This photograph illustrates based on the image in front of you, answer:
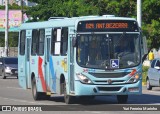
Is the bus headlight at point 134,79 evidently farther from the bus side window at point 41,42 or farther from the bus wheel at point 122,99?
the bus side window at point 41,42

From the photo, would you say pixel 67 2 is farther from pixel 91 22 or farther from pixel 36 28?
→ pixel 91 22

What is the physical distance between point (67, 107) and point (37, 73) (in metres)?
4.93

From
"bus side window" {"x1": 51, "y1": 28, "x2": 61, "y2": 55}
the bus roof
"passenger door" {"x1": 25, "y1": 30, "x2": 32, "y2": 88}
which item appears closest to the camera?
the bus roof

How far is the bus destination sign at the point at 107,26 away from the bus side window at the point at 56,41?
5.33 feet

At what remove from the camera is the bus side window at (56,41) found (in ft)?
81.2

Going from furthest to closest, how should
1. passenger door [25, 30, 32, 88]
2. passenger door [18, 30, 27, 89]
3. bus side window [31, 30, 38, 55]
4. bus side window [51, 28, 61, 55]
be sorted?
passenger door [18, 30, 27, 89], passenger door [25, 30, 32, 88], bus side window [31, 30, 38, 55], bus side window [51, 28, 61, 55]

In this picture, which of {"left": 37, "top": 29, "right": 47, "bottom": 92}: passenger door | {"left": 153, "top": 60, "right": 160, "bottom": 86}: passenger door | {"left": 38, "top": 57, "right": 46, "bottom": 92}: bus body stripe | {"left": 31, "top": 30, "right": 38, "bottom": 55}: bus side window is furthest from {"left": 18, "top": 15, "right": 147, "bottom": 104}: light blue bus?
{"left": 153, "top": 60, "right": 160, "bottom": 86}: passenger door

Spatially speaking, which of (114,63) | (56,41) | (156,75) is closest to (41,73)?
(56,41)

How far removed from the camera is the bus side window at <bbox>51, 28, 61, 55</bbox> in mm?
24750

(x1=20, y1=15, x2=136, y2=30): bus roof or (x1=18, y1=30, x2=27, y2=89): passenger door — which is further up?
(x1=20, y1=15, x2=136, y2=30): bus roof

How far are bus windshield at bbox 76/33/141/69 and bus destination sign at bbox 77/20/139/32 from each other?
0.20 metres

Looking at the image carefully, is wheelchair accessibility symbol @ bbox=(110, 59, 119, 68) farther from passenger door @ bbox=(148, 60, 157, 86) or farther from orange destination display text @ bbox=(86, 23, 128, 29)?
passenger door @ bbox=(148, 60, 157, 86)

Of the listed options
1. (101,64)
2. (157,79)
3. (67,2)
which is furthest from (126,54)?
(67,2)

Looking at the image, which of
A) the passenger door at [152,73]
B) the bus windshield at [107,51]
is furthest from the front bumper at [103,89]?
the passenger door at [152,73]
